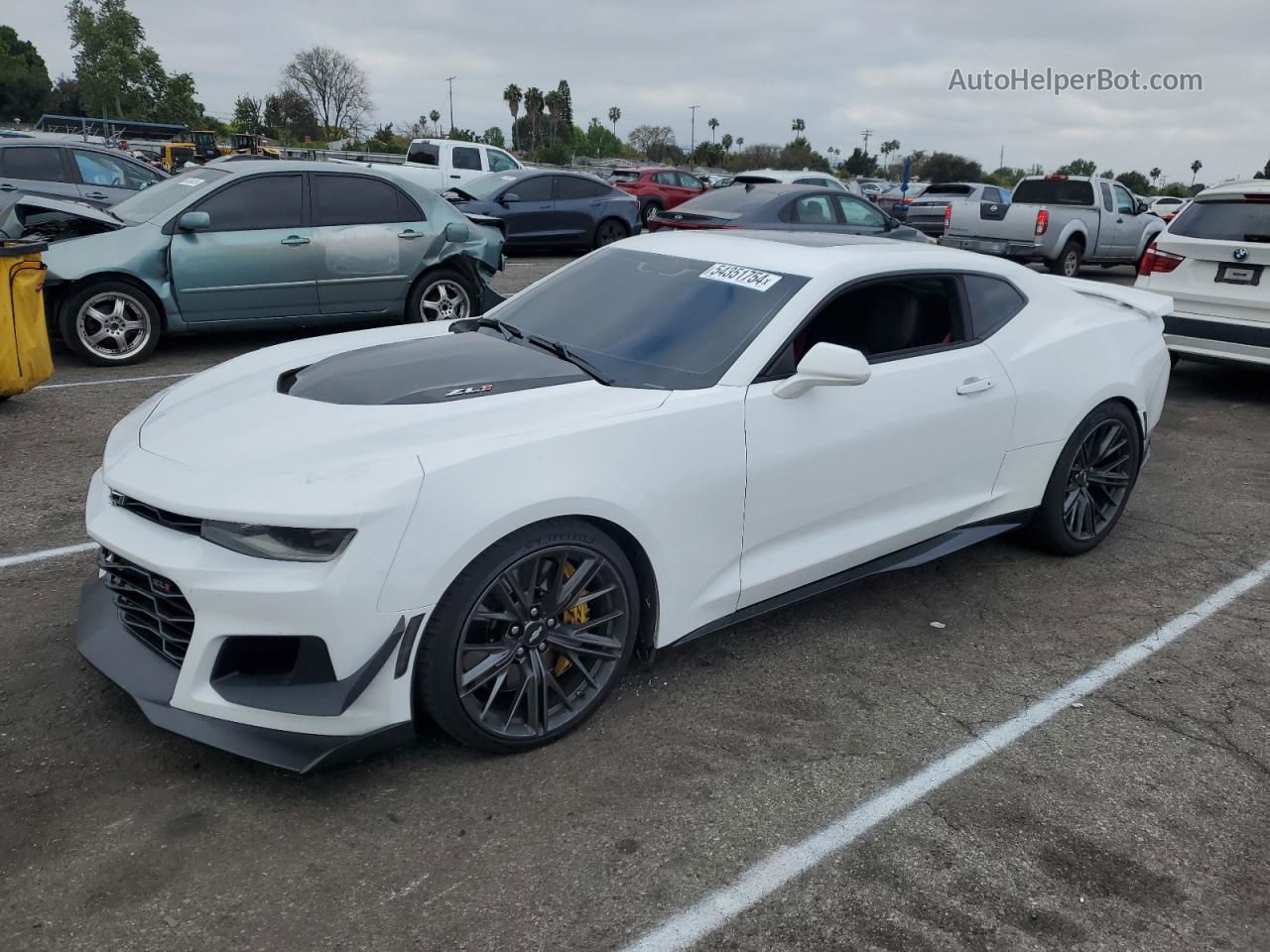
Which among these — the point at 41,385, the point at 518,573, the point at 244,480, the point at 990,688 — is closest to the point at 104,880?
the point at 244,480

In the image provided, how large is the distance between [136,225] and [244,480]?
6.15 m

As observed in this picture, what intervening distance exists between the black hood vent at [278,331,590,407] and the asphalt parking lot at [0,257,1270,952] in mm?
1119

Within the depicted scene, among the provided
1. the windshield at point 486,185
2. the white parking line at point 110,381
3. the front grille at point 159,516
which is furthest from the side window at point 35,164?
the front grille at point 159,516

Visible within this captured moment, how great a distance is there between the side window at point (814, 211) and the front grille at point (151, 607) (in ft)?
33.0

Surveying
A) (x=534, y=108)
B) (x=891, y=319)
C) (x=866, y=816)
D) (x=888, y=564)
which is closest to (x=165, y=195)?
(x=891, y=319)

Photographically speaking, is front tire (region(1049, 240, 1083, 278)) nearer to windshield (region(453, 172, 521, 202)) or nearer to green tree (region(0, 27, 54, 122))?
windshield (region(453, 172, 521, 202))

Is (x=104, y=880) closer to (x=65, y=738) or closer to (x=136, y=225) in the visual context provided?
(x=65, y=738)

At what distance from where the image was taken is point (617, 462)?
10.0ft

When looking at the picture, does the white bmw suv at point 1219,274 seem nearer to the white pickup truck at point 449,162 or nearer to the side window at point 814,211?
Answer: the side window at point 814,211

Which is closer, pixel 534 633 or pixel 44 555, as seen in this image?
pixel 534 633

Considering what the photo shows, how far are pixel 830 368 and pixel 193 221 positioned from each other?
632 centimetres

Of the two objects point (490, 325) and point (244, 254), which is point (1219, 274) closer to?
point (490, 325)

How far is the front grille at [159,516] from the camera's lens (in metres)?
2.77

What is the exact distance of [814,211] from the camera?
1208 centimetres
